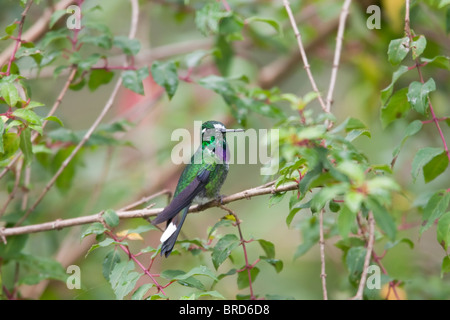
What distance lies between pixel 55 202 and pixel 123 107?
1.86m

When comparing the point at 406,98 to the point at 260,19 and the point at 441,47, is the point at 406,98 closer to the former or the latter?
the point at 260,19

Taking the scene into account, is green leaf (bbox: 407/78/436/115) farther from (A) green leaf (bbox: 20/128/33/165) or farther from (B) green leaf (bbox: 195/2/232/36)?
(A) green leaf (bbox: 20/128/33/165)

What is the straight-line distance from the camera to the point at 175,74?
2.74 metres

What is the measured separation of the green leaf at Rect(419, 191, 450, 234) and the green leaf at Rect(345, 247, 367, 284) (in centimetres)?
43

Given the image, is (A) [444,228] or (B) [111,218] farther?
(B) [111,218]

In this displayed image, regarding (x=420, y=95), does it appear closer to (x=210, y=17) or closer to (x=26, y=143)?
(x=210, y=17)

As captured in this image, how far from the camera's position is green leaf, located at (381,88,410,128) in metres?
2.28

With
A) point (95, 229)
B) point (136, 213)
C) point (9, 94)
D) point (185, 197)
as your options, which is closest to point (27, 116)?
point (9, 94)

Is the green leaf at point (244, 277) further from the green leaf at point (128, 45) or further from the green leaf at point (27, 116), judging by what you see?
the green leaf at point (128, 45)

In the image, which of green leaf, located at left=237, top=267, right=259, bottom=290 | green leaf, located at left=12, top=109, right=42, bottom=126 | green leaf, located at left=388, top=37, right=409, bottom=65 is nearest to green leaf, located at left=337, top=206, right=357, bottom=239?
green leaf, located at left=388, top=37, right=409, bottom=65

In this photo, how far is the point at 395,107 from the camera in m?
2.32

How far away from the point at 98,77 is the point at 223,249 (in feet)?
3.91

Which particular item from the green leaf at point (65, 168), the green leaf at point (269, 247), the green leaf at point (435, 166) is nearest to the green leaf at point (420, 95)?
the green leaf at point (435, 166)
